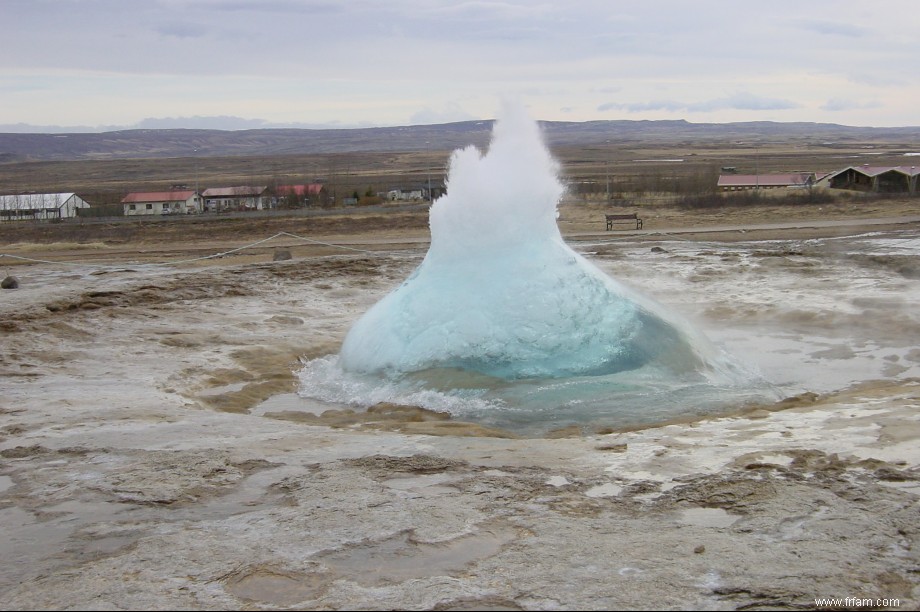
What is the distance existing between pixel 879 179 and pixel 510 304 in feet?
112

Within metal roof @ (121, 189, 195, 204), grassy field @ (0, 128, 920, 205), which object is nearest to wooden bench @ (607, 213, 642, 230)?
grassy field @ (0, 128, 920, 205)

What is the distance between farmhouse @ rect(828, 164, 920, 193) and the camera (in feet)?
121

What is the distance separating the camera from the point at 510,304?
9.97 meters

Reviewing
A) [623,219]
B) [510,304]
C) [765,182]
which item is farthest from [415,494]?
[765,182]

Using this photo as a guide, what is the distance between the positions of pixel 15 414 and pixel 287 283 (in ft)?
29.8

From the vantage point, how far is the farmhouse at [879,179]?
3697cm

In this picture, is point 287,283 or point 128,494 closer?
point 128,494

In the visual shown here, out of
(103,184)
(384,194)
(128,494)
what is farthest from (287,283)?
(103,184)

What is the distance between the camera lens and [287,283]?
17109mm

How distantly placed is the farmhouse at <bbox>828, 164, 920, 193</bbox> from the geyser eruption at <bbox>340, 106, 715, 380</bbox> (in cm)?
2886

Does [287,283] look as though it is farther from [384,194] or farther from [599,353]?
[384,194]

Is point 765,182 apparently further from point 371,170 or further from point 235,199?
point 371,170

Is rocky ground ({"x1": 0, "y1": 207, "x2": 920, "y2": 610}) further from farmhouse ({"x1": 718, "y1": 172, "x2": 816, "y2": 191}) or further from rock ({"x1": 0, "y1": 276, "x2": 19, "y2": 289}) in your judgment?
farmhouse ({"x1": 718, "y1": 172, "x2": 816, "y2": 191})

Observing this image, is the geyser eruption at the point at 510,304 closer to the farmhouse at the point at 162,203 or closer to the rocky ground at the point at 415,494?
the rocky ground at the point at 415,494
